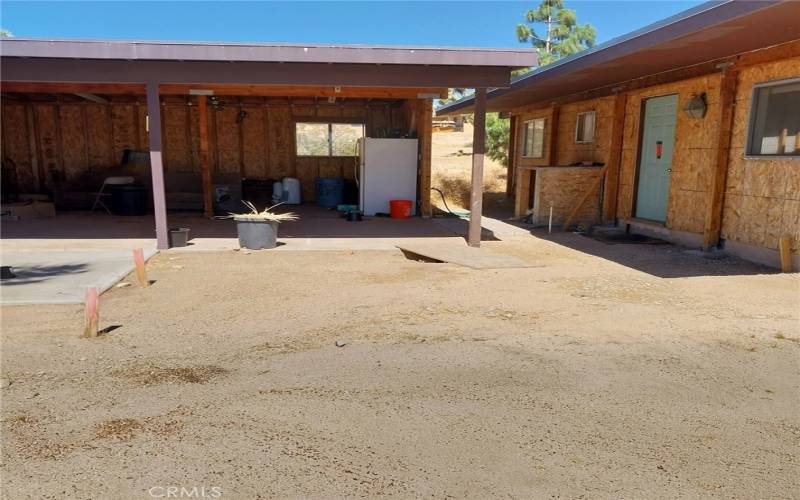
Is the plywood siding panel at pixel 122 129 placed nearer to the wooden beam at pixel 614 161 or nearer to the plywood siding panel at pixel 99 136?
the plywood siding panel at pixel 99 136

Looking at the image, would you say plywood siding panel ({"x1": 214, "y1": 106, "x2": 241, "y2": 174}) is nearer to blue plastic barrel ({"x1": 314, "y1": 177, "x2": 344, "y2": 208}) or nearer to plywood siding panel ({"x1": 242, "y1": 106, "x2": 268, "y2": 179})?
plywood siding panel ({"x1": 242, "y1": 106, "x2": 268, "y2": 179})

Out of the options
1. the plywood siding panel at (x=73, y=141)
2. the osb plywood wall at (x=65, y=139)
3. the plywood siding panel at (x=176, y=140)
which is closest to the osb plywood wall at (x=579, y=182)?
the plywood siding panel at (x=176, y=140)

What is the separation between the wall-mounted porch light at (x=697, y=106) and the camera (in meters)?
8.72

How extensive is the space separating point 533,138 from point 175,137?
1087 cm

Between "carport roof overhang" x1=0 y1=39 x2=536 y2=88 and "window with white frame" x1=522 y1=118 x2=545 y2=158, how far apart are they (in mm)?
6999

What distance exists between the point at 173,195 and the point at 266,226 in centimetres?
699

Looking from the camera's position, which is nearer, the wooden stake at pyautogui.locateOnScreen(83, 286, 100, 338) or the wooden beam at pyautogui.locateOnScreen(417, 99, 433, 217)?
the wooden stake at pyautogui.locateOnScreen(83, 286, 100, 338)

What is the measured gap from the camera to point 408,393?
11.6 feet

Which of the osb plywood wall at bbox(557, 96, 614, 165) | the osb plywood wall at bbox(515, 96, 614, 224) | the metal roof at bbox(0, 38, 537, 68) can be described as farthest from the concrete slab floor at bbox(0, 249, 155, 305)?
the osb plywood wall at bbox(557, 96, 614, 165)

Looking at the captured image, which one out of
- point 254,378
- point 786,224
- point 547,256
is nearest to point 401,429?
point 254,378

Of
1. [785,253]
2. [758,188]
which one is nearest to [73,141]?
[758,188]

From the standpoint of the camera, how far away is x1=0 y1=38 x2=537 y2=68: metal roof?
7.55m

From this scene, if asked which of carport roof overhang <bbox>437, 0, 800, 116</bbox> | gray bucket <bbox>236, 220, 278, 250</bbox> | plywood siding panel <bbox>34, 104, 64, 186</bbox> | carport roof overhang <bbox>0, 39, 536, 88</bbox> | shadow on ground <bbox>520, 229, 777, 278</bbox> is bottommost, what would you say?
shadow on ground <bbox>520, 229, 777, 278</bbox>

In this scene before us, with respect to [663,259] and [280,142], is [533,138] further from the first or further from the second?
[663,259]
